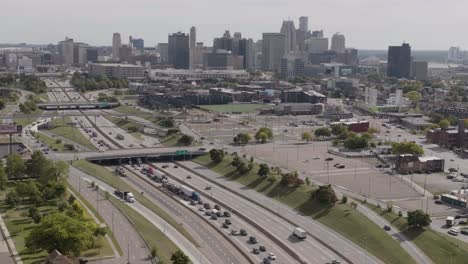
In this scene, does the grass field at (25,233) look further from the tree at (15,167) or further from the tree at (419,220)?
the tree at (419,220)

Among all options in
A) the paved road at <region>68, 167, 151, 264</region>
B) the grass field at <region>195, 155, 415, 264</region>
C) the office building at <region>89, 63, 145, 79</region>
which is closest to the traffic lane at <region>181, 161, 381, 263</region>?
the grass field at <region>195, 155, 415, 264</region>

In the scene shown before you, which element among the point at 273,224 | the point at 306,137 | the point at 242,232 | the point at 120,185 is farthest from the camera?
the point at 306,137

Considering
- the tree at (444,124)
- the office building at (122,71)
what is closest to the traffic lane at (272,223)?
the tree at (444,124)

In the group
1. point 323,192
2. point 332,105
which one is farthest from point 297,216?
point 332,105

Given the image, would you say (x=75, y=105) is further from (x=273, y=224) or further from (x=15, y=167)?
(x=273, y=224)

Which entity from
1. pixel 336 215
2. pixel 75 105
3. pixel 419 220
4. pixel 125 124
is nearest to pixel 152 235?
pixel 336 215

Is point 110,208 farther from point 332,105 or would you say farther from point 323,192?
point 332,105
